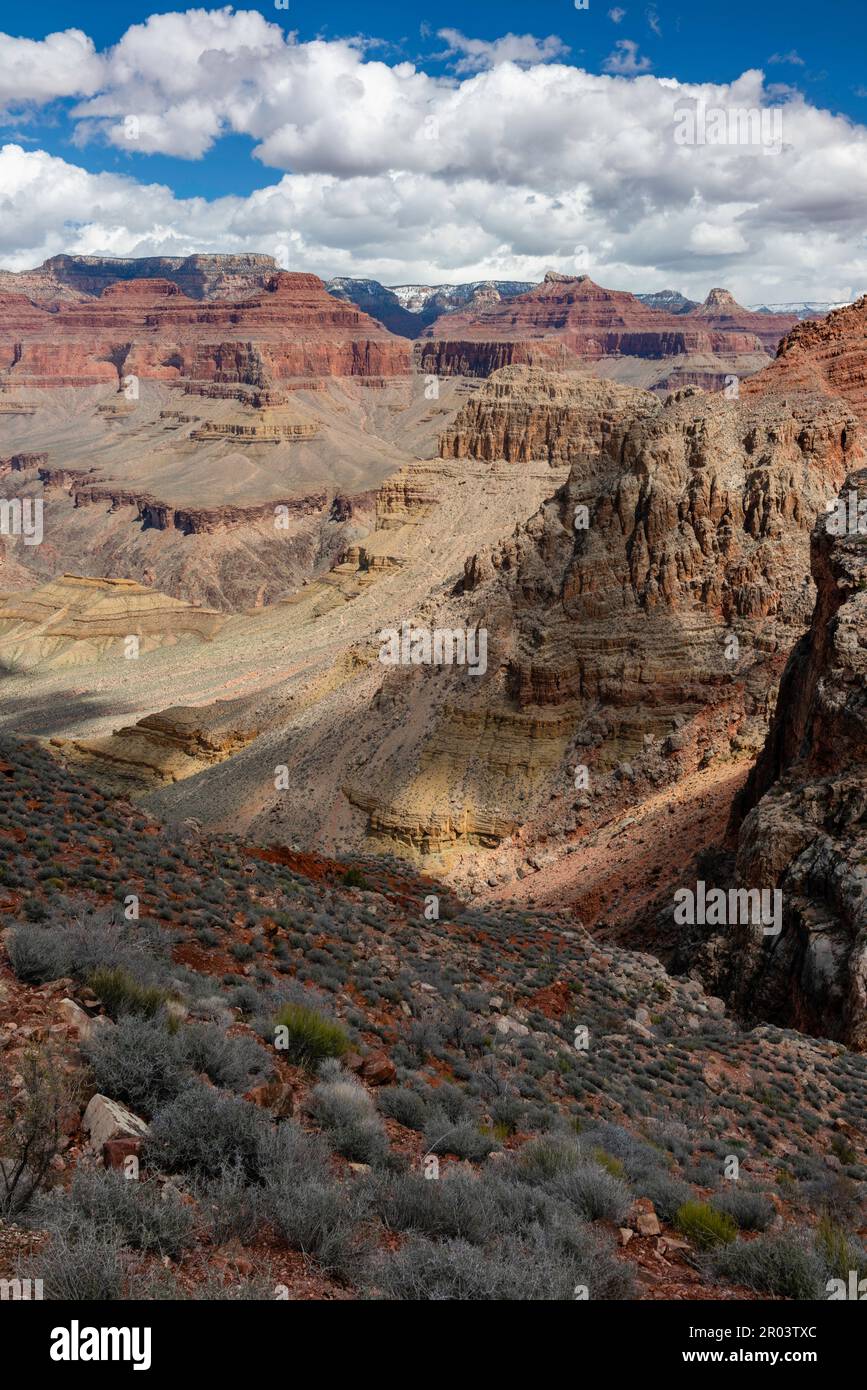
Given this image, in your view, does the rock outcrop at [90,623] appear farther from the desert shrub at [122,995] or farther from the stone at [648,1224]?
the stone at [648,1224]

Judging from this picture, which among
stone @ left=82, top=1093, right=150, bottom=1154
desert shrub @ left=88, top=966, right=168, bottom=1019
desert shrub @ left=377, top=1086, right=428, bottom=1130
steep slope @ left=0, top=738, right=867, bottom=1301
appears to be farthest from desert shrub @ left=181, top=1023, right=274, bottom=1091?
desert shrub @ left=377, top=1086, right=428, bottom=1130

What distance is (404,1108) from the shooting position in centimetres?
932

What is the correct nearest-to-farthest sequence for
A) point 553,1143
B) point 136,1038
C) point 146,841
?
1. point 136,1038
2. point 553,1143
3. point 146,841

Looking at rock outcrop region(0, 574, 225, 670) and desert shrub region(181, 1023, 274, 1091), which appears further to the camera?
rock outcrop region(0, 574, 225, 670)

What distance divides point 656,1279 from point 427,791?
27.3 m

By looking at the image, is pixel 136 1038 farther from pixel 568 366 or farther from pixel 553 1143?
pixel 568 366

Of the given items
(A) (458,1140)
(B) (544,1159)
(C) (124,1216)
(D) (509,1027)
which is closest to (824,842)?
(D) (509,1027)

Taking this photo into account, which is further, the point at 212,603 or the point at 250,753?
the point at 212,603

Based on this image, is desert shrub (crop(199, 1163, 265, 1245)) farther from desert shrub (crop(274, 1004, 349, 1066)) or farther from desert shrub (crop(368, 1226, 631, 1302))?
desert shrub (crop(274, 1004, 349, 1066))

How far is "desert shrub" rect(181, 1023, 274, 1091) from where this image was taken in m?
8.54

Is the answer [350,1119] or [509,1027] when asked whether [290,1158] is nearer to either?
[350,1119]

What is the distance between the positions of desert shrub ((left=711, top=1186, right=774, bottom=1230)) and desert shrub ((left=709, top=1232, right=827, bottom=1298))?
1.02 metres

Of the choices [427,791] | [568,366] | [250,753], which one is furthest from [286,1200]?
[568,366]
